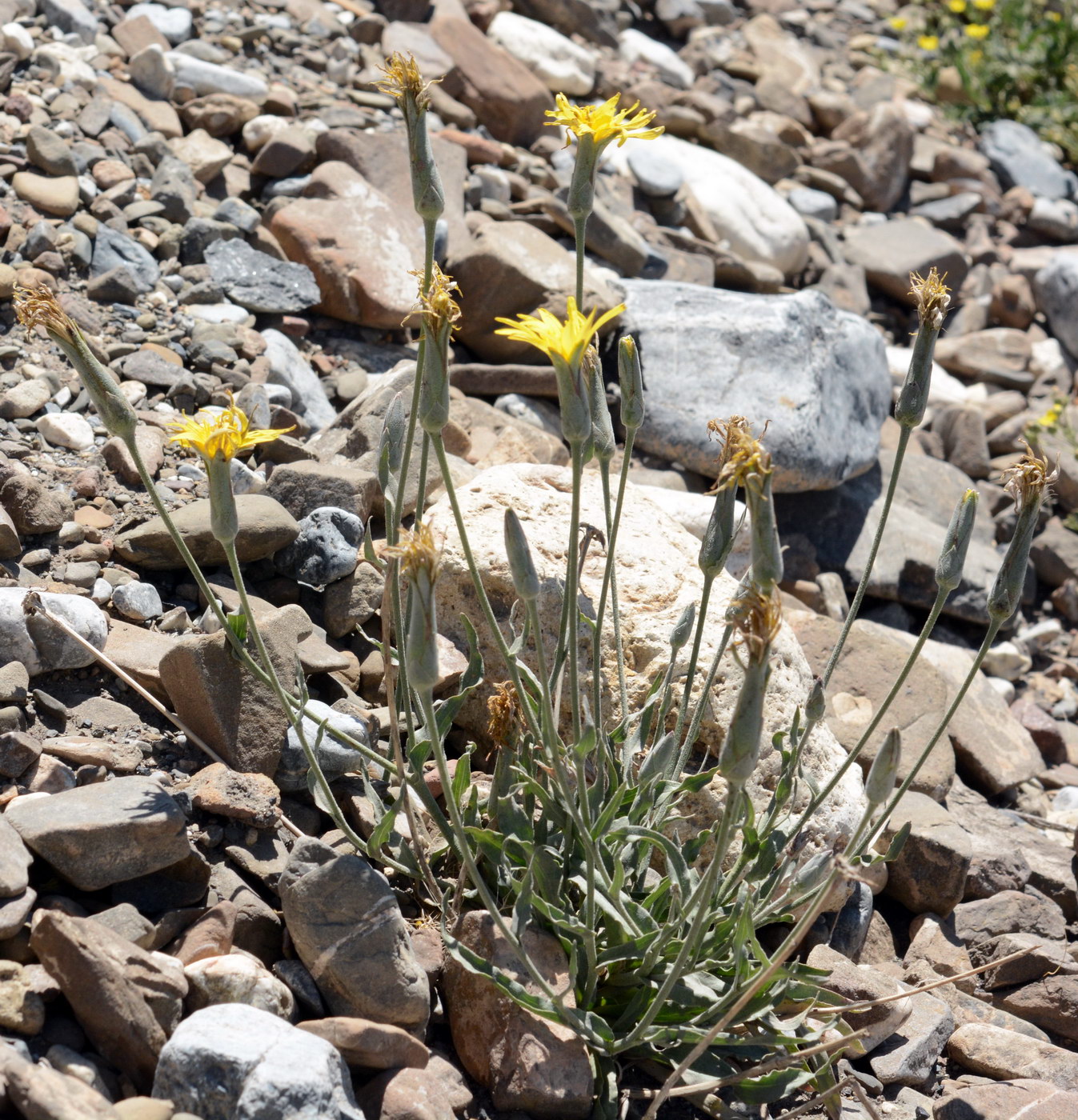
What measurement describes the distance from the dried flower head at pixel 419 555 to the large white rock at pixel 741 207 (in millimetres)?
6100

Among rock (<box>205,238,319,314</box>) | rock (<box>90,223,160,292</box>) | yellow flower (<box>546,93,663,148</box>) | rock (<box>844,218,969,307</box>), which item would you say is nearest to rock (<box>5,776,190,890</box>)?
yellow flower (<box>546,93,663,148</box>)

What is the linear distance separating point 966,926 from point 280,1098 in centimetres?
252

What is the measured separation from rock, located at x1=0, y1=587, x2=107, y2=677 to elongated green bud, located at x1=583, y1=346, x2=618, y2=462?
1429mm

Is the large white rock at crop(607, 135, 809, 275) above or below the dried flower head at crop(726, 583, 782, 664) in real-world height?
below

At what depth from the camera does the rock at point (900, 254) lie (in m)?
8.24

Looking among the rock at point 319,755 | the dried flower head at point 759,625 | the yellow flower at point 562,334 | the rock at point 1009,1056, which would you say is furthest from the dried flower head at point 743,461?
the rock at point 1009,1056

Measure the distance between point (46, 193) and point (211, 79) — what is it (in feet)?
5.25

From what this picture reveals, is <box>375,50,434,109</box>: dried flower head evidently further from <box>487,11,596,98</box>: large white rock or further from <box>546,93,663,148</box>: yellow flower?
<box>487,11,596,98</box>: large white rock

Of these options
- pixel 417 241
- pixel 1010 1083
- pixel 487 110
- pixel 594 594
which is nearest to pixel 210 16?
pixel 487 110

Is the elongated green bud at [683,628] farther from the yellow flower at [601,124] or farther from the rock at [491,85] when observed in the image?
the rock at [491,85]

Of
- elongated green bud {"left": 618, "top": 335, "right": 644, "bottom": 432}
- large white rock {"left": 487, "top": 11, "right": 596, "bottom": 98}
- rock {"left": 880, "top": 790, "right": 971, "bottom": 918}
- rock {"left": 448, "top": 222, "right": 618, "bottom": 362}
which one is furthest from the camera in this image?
large white rock {"left": 487, "top": 11, "right": 596, "bottom": 98}

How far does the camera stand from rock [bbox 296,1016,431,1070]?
2.45m


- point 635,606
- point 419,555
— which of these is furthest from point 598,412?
point 635,606

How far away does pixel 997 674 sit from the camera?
5.96 metres
